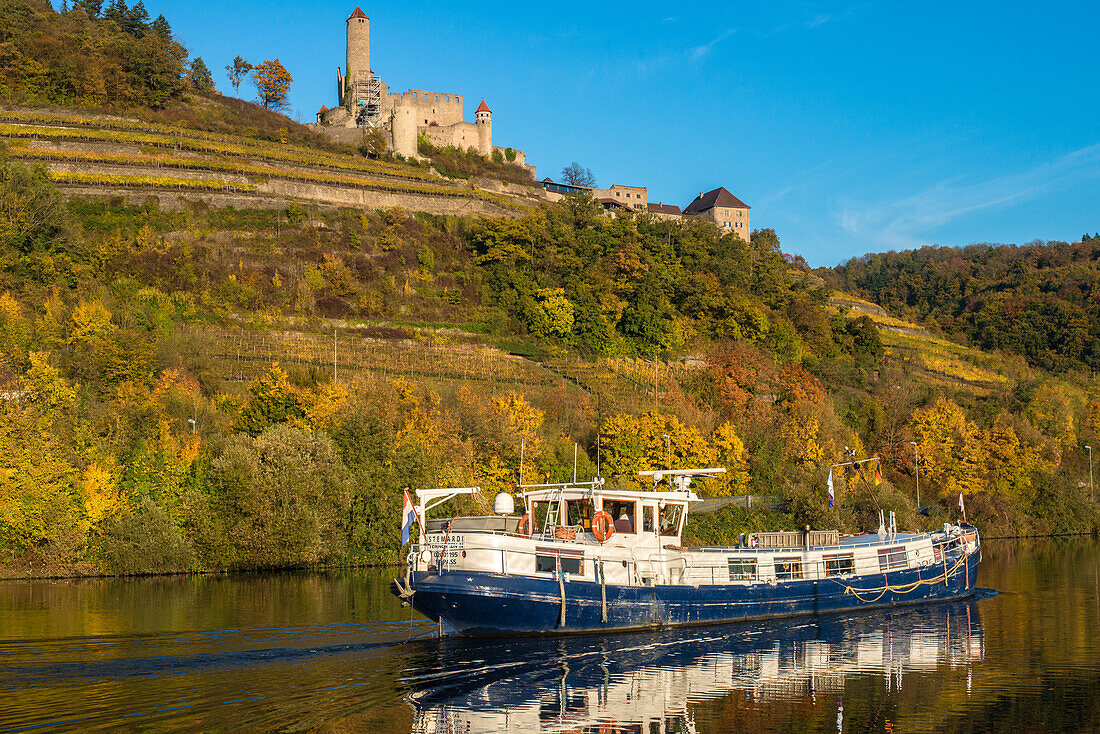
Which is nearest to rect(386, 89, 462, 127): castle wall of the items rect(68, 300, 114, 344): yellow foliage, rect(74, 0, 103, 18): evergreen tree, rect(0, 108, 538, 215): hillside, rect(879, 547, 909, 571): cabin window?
rect(0, 108, 538, 215): hillside

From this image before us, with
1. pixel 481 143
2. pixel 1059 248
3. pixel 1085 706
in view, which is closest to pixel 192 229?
pixel 481 143

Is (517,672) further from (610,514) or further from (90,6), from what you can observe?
(90,6)

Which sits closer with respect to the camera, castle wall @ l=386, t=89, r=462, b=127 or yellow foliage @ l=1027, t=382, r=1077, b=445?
yellow foliage @ l=1027, t=382, r=1077, b=445

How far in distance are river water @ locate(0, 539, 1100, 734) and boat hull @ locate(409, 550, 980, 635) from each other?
612 mm

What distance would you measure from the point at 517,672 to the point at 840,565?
18819 millimetres

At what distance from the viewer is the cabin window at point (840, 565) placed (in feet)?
133

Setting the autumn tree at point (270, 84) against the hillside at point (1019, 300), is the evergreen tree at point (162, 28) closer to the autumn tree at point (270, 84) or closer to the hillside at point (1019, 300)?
the autumn tree at point (270, 84)

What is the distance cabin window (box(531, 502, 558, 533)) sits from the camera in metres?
36.7

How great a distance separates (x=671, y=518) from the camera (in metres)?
37.5

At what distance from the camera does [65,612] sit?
36.4 m

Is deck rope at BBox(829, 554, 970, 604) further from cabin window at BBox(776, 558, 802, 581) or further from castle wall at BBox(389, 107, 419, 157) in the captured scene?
castle wall at BBox(389, 107, 419, 157)

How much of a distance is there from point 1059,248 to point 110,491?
178321 mm

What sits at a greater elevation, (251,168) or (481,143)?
(481,143)

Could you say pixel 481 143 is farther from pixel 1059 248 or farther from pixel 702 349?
pixel 1059 248
